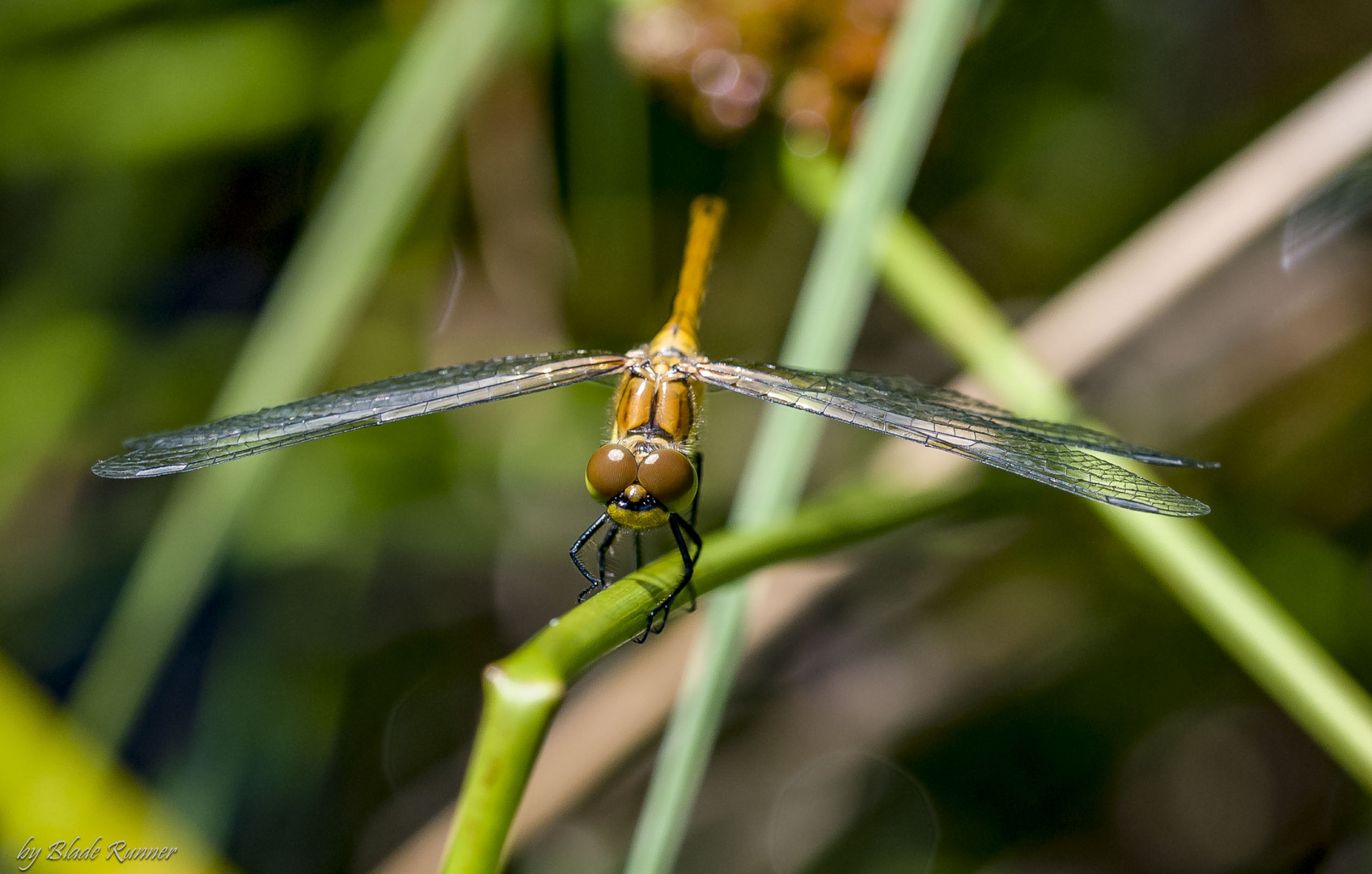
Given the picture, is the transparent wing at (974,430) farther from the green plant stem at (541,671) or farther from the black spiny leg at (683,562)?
the green plant stem at (541,671)

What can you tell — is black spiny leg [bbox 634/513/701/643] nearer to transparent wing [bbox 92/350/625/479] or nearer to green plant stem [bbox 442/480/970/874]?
green plant stem [bbox 442/480/970/874]

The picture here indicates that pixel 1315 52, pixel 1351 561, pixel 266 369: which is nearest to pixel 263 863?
pixel 266 369

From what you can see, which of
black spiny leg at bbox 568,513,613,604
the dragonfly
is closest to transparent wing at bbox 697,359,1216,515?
the dragonfly

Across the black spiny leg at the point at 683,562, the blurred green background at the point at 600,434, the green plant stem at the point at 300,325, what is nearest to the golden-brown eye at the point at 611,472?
the black spiny leg at the point at 683,562

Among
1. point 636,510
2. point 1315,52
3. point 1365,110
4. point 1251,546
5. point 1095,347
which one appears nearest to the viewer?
point 636,510

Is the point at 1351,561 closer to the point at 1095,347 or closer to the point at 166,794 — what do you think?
the point at 1095,347

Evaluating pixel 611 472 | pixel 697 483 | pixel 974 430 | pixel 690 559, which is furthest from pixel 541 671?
pixel 974 430

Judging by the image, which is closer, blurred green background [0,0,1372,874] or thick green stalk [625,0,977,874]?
thick green stalk [625,0,977,874]
